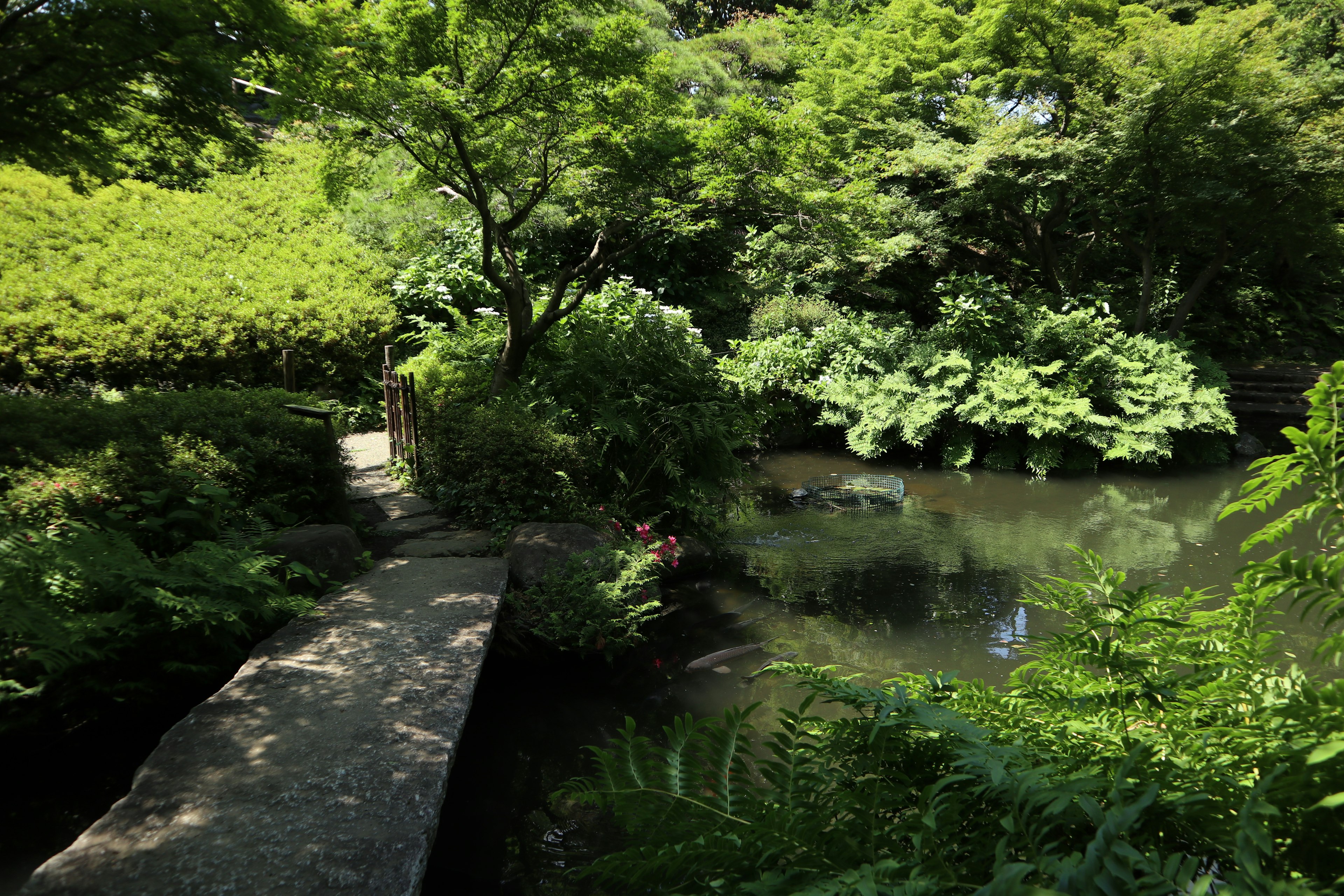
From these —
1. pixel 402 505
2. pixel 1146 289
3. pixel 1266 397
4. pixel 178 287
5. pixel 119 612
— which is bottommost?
pixel 402 505

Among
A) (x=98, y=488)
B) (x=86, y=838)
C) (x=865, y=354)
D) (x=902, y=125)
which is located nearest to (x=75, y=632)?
(x=86, y=838)

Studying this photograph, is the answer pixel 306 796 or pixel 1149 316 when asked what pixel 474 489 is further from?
pixel 1149 316

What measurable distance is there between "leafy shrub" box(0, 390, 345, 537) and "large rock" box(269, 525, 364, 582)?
36 cm

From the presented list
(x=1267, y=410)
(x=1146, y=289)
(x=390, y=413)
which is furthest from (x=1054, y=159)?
(x=390, y=413)

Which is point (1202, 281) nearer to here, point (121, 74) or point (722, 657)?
point (722, 657)

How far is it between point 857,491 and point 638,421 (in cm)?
442

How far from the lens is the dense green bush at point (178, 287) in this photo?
763cm

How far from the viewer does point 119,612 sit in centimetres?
289

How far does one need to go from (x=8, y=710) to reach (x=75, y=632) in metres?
1.03

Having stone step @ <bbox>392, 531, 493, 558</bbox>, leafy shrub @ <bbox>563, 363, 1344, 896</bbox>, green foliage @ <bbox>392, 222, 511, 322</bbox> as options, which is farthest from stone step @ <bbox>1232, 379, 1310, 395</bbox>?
leafy shrub @ <bbox>563, 363, 1344, 896</bbox>

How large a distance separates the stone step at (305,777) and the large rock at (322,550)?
21.8 inches

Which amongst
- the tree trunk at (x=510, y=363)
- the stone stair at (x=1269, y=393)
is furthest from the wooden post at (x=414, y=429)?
the stone stair at (x=1269, y=393)

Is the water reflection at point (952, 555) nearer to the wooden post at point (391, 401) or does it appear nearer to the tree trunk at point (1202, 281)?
the tree trunk at point (1202, 281)

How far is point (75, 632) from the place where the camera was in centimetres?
245
